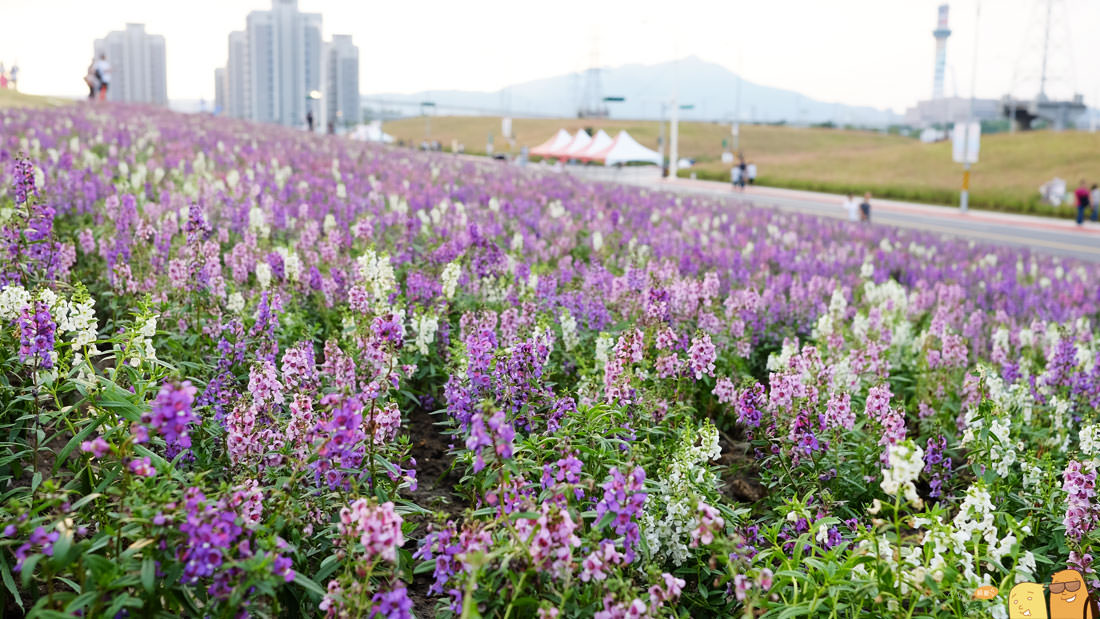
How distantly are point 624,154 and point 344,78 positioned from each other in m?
135

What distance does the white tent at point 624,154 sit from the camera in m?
54.8

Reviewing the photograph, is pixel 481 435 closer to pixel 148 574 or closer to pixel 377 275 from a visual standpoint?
pixel 148 574

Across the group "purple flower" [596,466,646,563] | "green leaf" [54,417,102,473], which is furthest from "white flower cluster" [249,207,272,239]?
"purple flower" [596,466,646,563]

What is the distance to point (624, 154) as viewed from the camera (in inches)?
2180

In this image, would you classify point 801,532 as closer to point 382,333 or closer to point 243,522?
point 382,333

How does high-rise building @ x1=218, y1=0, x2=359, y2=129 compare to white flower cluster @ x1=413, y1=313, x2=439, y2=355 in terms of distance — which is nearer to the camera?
white flower cluster @ x1=413, y1=313, x2=439, y2=355

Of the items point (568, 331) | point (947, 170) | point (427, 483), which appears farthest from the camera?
point (947, 170)

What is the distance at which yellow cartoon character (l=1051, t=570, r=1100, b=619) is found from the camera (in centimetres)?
344

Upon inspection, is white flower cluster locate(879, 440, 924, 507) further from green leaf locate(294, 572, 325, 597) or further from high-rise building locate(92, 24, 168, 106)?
high-rise building locate(92, 24, 168, 106)

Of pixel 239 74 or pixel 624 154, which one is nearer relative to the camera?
pixel 624 154

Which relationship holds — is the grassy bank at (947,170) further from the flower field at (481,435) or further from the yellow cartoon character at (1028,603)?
the yellow cartoon character at (1028,603)

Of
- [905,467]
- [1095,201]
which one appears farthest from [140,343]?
[1095,201]

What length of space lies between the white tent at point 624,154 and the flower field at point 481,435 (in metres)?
45.5

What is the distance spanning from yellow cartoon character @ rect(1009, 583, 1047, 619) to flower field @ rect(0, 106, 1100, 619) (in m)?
0.07
